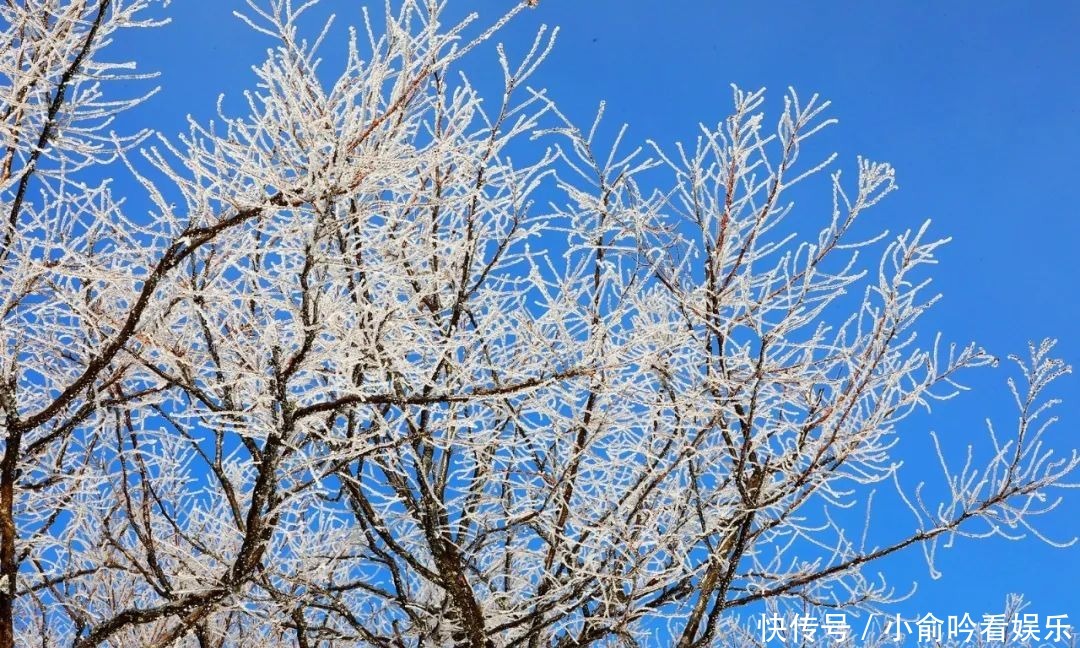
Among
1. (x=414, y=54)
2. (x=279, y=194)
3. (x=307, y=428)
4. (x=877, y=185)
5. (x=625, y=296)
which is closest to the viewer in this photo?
(x=279, y=194)

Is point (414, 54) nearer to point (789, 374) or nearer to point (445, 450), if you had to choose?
point (445, 450)

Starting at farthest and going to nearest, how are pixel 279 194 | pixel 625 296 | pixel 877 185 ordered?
1. pixel 625 296
2. pixel 877 185
3. pixel 279 194

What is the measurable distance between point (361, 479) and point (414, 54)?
72.8 inches

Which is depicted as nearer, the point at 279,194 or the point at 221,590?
the point at 279,194

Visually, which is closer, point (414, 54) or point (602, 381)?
point (414, 54)

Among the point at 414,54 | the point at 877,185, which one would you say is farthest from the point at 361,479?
the point at 877,185

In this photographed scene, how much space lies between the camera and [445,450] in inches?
155

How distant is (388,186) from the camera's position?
3.00m

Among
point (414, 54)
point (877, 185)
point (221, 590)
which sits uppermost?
point (877, 185)

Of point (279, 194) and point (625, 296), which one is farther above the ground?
point (625, 296)

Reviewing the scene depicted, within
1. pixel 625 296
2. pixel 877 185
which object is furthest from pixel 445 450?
pixel 877 185

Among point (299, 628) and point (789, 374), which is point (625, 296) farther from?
point (299, 628)

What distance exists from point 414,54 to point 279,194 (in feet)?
2.19

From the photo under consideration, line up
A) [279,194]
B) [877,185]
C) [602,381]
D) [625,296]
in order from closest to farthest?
[279,194], [602,381], [877,185], [625,296]
